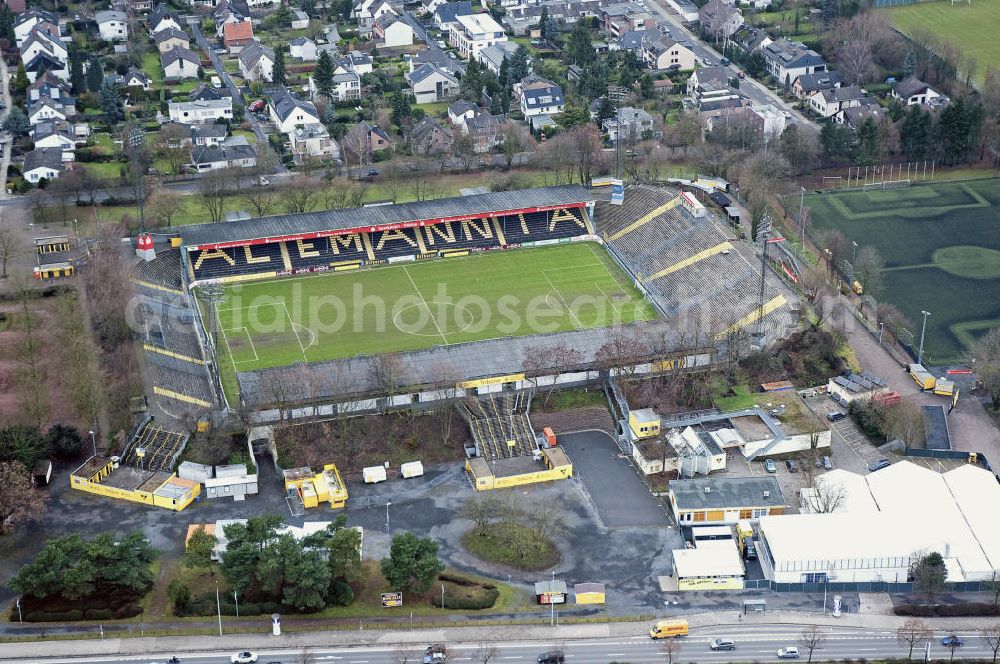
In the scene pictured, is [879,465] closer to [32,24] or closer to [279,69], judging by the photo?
[279,69]

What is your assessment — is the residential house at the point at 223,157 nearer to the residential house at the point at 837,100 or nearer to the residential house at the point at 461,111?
the residential house at the point at 461,111

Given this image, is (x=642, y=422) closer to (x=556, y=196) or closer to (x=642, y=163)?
(x=556, y=196)

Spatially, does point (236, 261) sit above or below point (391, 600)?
above

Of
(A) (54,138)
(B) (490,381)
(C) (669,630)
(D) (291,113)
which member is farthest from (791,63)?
(C) (669,630)

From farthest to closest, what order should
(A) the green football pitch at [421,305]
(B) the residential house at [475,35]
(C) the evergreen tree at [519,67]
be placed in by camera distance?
(B) the residential house at [475,35] → (C) the evergreen tree at [519,67] → (A) the green football pitch at [421,305]

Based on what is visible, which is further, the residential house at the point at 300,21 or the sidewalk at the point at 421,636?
the residential house at the point at 300,21

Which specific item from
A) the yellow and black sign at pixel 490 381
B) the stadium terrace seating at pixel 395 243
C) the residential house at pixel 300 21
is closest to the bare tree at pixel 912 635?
the yellow and black sign at pixel 490 381
